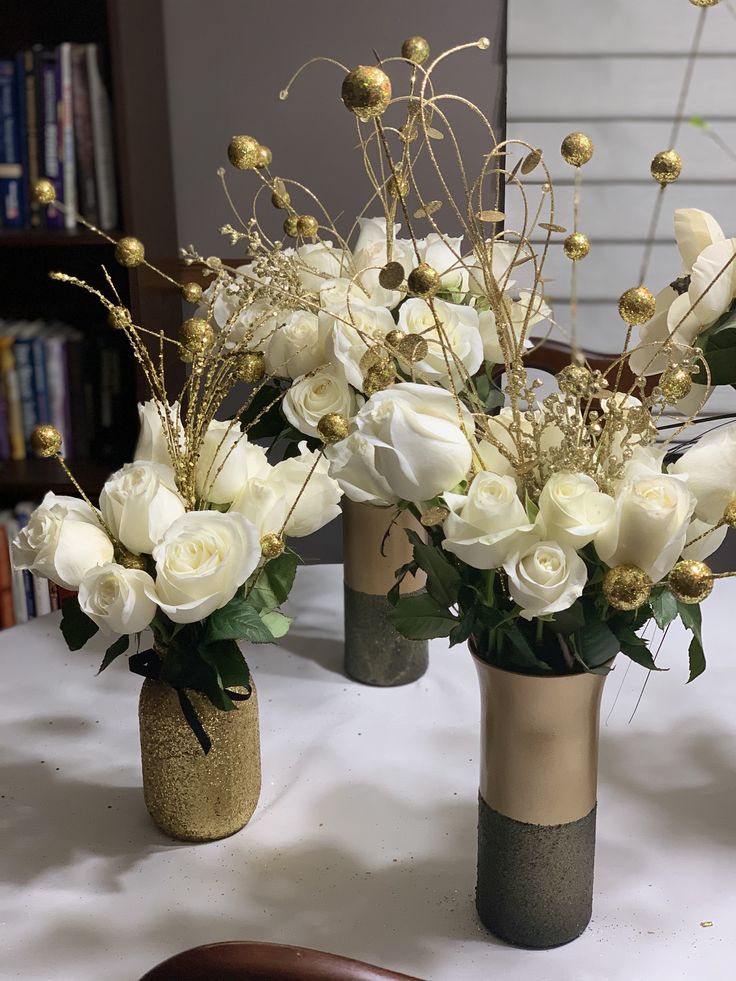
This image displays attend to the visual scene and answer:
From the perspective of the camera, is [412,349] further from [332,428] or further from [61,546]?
[61,546]

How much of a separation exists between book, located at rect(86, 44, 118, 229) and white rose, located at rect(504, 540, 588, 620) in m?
1.66

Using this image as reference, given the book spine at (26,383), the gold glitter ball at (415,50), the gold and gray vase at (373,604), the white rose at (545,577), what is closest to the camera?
the white rose at (545,577)

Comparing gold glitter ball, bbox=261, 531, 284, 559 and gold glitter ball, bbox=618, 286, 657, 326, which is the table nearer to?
gold glitter ball, bbox=261, 531, 284, 559

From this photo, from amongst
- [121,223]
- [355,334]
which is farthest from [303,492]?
[121,223]

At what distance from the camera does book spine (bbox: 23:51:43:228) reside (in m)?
2.02

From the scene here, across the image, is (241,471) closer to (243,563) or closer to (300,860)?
(243,563)

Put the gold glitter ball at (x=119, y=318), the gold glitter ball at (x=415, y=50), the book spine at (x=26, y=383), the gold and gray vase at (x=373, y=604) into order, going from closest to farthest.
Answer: the gold glitter ball at (x=119, y=318)
the gold glitter ball at (x=415, y=50)
the gold and gray vase at (x=373, y=604)
the book spine at (x=26, y=383)

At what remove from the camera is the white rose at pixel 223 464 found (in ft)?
2.66

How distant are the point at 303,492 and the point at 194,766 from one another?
9.0 inches

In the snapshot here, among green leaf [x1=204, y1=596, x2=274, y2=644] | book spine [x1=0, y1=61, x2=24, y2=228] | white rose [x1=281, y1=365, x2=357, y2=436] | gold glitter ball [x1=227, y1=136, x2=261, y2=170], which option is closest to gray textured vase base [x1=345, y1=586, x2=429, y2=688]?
white rose [x1=281, y1=365, x2=357, y2=436]

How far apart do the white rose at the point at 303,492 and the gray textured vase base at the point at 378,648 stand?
0.26m

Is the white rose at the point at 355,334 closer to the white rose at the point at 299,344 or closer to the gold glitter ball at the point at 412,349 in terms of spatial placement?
the white rose at the point at 299,344

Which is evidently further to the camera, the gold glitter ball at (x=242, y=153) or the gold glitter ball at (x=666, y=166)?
the gold glitter ball at (x=242, y=153)

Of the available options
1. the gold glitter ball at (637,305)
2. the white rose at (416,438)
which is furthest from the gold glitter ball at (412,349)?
the gold glitter ball at (637,305)
